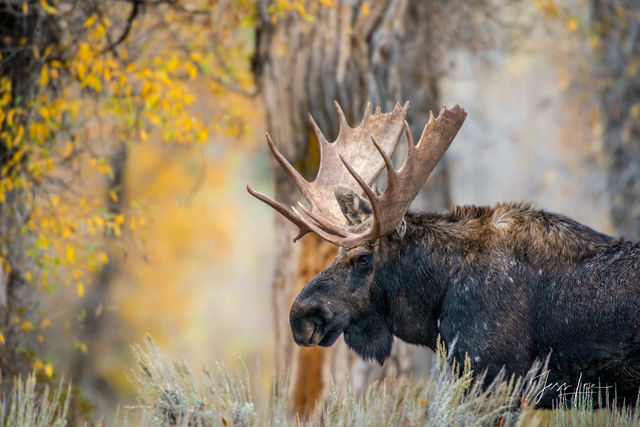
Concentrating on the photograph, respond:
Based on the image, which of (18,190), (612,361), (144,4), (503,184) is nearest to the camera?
(612,361)

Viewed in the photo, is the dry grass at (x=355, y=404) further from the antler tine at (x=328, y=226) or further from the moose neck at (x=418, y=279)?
the antler tine at (x=328, y=226)

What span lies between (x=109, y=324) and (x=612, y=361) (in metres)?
16.8

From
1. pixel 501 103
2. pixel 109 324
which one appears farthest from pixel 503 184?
pixel 109 324

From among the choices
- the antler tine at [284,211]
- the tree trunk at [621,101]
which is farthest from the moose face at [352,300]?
the tree trunk at [621,101]

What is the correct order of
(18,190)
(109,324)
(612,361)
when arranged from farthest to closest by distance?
1. (109,324)
2. (18,190)
3. (612,361)

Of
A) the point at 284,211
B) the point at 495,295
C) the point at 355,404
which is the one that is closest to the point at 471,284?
the point at 495,295

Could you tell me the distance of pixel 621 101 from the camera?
12.2 meters

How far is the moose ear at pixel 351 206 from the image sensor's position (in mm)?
5244

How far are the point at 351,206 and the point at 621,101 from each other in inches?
331

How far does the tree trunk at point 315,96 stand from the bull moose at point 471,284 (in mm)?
2444

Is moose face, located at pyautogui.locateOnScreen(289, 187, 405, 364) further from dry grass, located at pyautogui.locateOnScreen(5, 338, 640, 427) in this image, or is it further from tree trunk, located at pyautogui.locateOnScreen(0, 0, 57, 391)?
tree trunk, located at pyautogui.locateOnScreen(0, 0, 57, 391)

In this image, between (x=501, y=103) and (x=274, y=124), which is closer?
(x=274, y=124)

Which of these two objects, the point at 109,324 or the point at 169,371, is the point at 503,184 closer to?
the point at 109,324

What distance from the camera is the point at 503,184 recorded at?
32688mm
